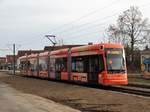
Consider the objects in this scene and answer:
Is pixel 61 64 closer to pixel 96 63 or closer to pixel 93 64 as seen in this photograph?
pixel 93 64

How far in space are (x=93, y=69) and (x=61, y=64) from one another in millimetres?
9122

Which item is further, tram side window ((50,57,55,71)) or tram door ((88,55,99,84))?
tram side window ((50,57,55,71))

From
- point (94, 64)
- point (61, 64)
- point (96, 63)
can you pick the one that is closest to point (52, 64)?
point (61, 64)

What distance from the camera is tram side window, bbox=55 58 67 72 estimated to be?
3926 centimetres

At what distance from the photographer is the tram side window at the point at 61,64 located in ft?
129

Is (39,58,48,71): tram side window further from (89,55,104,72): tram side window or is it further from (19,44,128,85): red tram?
(89,55,104,72): tram side window

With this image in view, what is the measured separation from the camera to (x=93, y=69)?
31.9 metres

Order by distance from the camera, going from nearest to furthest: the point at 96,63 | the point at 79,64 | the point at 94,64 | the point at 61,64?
1. the point at 96,63
2. the point at 94,64
3. the point at 79,64
4. the point at 61,64

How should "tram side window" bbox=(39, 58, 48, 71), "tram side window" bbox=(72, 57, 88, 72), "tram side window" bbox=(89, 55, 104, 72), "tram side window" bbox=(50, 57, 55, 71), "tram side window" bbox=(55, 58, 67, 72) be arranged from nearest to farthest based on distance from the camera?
"tram side window" bbox=(89, 55, 104, 72) < "tram side window" bbox=(72, 57, 88, 72) < "tram side window" bbox=(55, 58, 67, 72) < "tram side window" bbox=(50, 57, 55, 71) < "tram side window" bbox=(39, 58, 48, 71)

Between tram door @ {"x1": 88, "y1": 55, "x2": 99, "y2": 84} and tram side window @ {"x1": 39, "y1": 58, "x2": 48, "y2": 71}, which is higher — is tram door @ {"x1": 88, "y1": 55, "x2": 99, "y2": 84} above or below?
below

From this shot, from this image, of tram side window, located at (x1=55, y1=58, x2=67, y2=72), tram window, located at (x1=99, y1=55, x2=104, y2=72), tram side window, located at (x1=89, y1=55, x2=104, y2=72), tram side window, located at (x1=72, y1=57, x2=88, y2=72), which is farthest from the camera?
tram side window, located at (x1=55, y1=58, x2=67, y2=72)

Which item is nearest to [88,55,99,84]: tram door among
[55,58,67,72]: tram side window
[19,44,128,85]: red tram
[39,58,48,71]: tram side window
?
[19,44,128,85]: red tram

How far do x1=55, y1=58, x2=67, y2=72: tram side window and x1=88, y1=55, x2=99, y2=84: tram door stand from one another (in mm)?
6956

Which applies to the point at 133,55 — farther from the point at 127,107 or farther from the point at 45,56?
the point at 127,107
